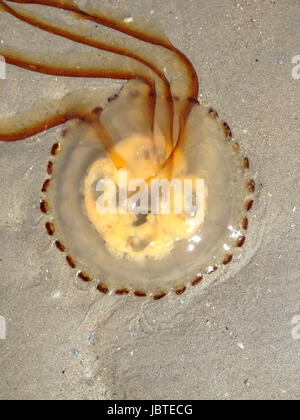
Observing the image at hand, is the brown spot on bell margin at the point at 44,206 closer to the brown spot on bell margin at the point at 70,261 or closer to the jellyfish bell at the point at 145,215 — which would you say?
the jellyfish bell at the point at 145,215

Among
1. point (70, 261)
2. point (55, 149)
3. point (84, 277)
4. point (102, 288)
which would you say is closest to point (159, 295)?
point (102, 288)

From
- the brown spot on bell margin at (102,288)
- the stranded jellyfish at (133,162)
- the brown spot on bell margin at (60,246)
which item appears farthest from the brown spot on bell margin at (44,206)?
the brown spot on bell margin at (102,288)

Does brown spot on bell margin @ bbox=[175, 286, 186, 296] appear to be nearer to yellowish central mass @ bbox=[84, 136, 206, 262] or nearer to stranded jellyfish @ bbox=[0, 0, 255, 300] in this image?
stranded jellyfish @ bbox=[0, 0, 255, 300]

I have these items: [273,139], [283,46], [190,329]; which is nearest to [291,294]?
[190,329]

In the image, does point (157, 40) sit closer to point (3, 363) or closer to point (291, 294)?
point (291, 294)

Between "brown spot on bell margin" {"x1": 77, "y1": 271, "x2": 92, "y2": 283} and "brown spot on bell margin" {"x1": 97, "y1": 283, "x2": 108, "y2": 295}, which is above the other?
"brown spot on bell margin" {"x1": 77, "y1": 271, "x2": 92, "y2": 283}

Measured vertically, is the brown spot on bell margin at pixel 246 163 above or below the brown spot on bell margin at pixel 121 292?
above

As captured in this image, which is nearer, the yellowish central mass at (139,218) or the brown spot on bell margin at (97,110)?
the yellowish central mass at (139,218)

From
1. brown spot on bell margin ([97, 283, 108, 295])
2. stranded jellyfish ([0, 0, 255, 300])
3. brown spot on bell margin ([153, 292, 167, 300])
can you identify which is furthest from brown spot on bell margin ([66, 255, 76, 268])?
brown spot on bell margin ([153, 292, 167, 300])
